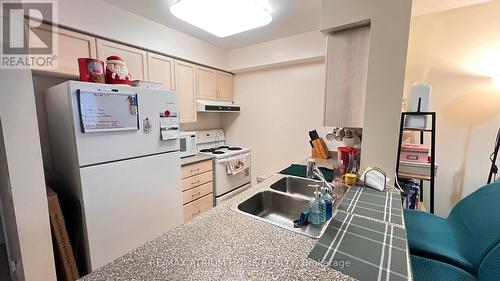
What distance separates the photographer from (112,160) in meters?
1.45

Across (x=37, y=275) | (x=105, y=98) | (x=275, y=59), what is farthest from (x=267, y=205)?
(x=275, y=59)

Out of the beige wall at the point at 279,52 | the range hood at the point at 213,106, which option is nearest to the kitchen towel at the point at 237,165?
the range hood at the point at 213,106

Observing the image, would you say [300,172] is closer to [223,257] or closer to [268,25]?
[223,257]

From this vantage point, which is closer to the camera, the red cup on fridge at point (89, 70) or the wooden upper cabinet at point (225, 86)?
the red cup on fridge at point (89, 70)

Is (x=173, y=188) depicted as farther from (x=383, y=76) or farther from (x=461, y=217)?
(x=461, y=217)

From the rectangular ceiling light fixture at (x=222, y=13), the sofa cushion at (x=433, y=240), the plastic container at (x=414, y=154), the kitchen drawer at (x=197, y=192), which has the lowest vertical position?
the kitchen drawer at (x=197, y=192)

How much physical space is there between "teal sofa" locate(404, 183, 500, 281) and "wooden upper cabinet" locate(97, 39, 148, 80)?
8.84ft

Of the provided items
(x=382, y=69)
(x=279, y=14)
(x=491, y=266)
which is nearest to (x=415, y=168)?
(x=382, y=69)

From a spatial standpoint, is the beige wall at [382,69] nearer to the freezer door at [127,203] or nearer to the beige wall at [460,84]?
the beige wall at [460,84]

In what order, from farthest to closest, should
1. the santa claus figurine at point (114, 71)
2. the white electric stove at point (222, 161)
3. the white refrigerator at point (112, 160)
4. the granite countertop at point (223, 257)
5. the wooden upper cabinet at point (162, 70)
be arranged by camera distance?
1. the white electric stove at point (222, 161)
2. the wooden upper cabinet at point (162, 70)
3. the santa claus figurine at point (114, 71)
4. the white refrigerator at point (112, 160)
5. the granite countertop at point (223, 257)

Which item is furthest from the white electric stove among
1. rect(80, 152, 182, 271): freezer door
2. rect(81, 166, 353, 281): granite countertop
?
rect(81, 166, 353, 281): granite countertop

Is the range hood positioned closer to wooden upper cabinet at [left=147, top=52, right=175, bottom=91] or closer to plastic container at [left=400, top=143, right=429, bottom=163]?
wooden upper cabinet at [left=147, top=52, right=175, bottom=91]

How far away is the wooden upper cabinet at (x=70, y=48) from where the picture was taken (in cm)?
164

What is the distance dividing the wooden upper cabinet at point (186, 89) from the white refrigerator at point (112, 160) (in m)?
0.82
